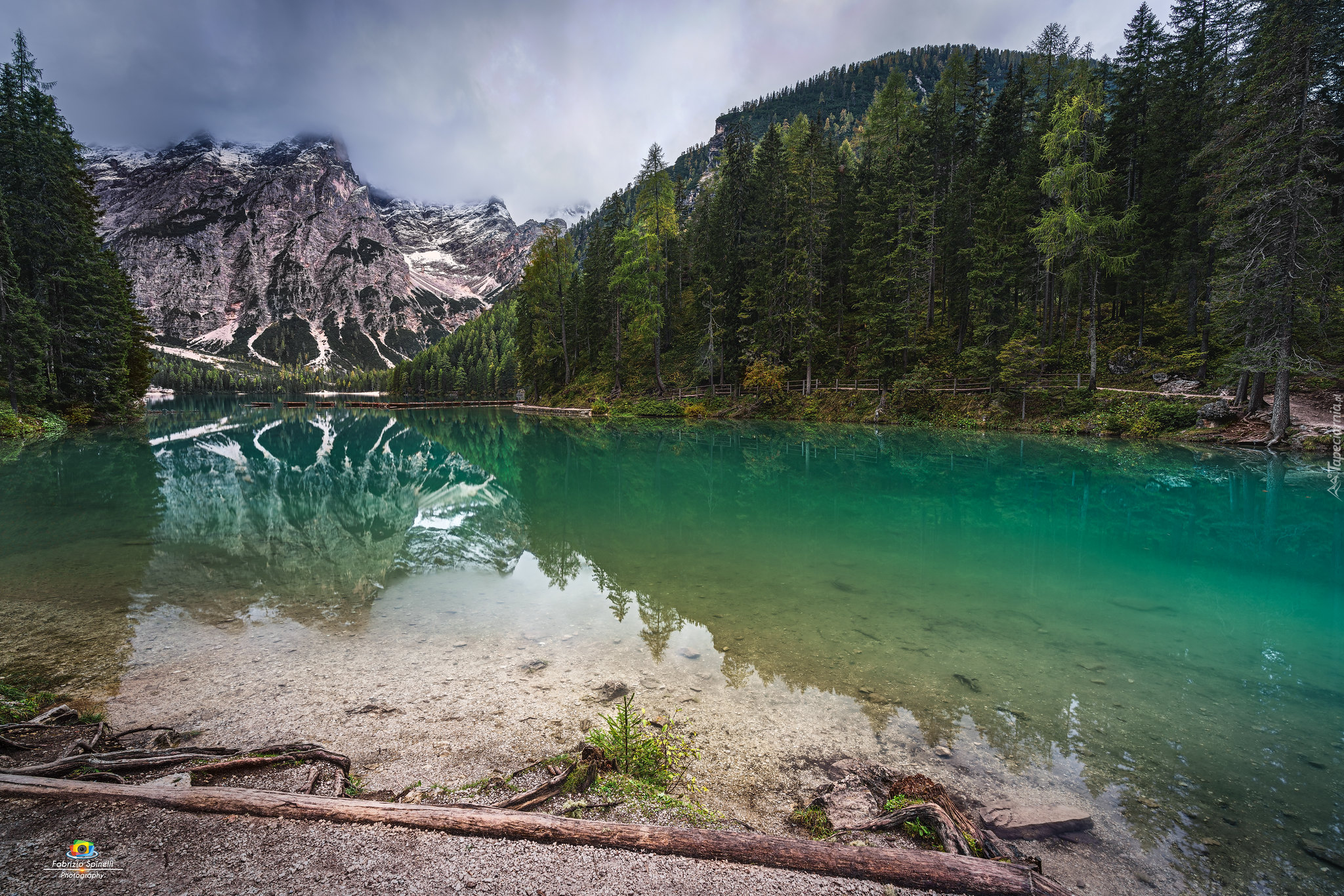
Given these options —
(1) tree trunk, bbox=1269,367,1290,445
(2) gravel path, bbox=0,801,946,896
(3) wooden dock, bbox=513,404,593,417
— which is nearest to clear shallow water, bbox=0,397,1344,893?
(2) gravel path, bbox=0,801,946,896

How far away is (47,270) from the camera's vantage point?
34.8 metres

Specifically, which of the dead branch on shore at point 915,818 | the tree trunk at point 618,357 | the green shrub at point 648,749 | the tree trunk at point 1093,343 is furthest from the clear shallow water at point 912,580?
the tree trunk at point 618,357

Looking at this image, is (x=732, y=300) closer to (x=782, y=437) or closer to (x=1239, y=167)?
(x=782, y=437)

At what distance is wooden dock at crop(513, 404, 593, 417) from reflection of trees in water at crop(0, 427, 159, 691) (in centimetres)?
3674

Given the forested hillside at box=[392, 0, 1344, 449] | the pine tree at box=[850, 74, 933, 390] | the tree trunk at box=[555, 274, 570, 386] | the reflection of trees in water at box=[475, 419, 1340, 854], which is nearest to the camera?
the reflection of trees in water at box=[475, 419, 1340, 854]

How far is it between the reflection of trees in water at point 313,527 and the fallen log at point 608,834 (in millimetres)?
5638

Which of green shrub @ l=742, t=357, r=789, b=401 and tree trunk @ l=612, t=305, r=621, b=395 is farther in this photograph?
tree trunk @ l=612, t=305, r=621, b=395

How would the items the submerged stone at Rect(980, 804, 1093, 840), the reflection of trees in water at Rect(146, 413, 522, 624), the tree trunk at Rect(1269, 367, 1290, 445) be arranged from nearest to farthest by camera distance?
the submerged stone at Rect(980, 804, 1093, 840) < the reflection of trees in water at Rect(146, 413, 522, 624) < the tree trunk at Rect(1269, 367, 1290, 445)

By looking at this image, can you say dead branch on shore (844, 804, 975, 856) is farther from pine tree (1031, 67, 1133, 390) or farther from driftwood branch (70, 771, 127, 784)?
pine tree (1031, 67, 1133, 390)

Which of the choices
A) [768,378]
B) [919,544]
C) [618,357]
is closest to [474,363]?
[618,357]

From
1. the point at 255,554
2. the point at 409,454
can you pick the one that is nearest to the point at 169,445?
the point at 409,454

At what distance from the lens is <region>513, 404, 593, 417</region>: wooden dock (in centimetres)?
5684

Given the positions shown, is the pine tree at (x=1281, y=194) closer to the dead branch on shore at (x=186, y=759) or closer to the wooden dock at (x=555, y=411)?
the dead branch on shore at (x=186, y=759)

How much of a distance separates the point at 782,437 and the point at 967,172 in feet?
93.3
